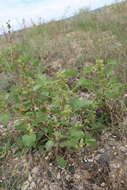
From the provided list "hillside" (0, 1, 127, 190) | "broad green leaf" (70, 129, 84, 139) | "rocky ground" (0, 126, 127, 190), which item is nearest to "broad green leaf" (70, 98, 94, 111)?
"hillside" (0, 1, 127, 190)

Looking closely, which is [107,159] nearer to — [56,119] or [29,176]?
[56,119]

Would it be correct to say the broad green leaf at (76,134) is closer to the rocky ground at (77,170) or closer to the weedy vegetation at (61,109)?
the weedy vegetation at (61,109)

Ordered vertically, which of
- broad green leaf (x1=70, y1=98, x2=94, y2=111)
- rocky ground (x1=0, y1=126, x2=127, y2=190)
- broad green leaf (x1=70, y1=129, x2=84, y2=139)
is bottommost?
rocky ground (x1=0, y1=126, x2=127, y2=190)

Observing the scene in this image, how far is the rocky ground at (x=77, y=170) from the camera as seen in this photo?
4.91ft

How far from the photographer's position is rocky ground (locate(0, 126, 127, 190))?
1496 millimetres

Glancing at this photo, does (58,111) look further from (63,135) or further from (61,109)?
(63,135)

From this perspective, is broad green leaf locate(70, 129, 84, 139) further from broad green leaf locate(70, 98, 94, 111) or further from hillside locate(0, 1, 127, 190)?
broad green leaf locate(70, 98, 94, 111)

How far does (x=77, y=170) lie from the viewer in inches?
62.9

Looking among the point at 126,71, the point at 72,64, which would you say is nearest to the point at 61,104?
the point at 126,71

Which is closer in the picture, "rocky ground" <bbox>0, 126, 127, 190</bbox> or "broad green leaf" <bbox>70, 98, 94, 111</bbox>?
"rocky ground" <bbox>0, 126, 127, 190</bbox>

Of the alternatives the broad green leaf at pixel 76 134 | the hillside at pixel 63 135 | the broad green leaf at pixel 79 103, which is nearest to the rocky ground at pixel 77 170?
the hillside at pixel 63 135

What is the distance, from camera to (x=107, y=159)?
1.60 metres

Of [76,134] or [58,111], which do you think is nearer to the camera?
[76,134]

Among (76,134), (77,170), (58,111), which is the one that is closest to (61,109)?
(58,111)
